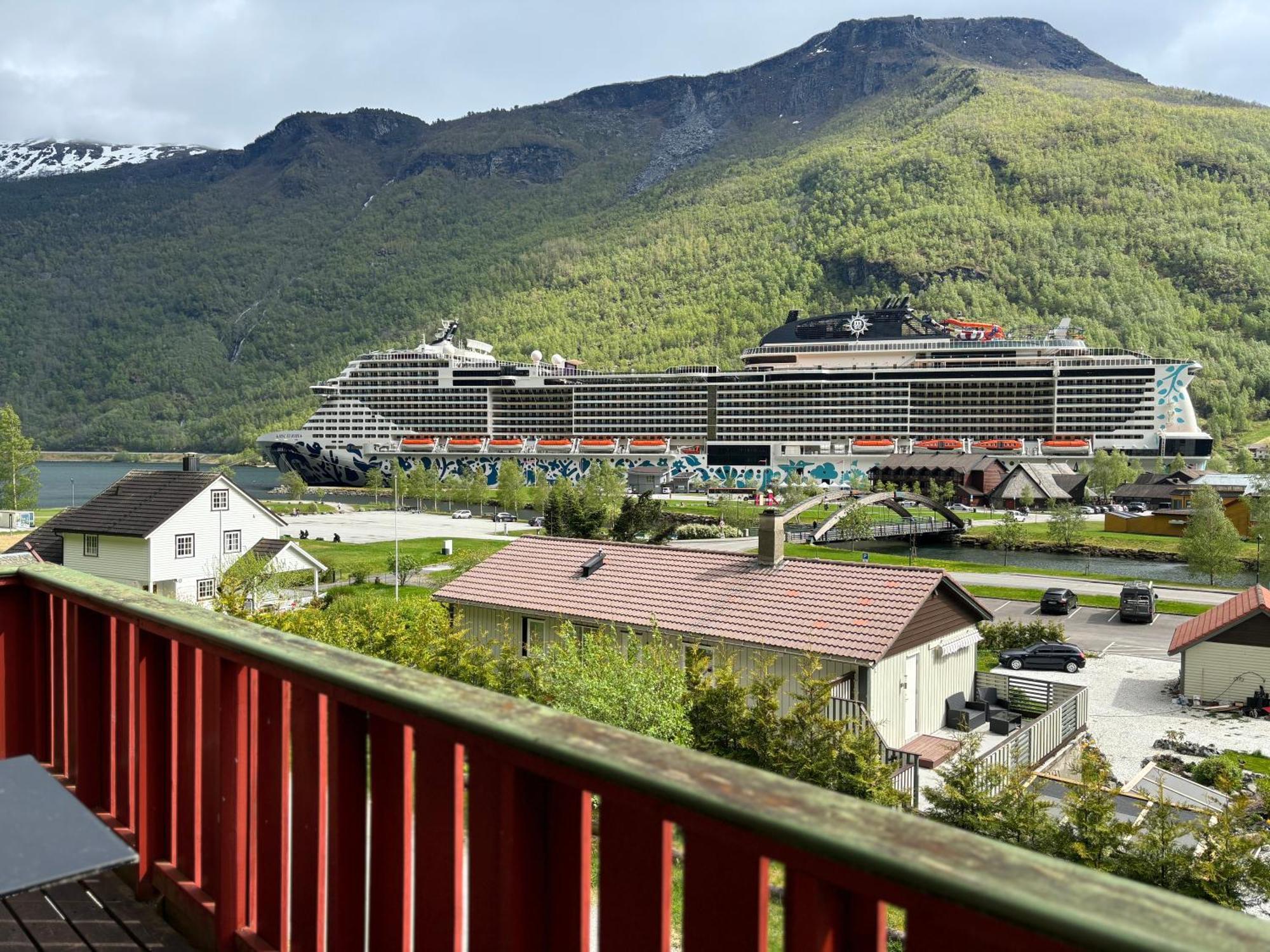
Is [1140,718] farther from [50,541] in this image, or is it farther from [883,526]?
[883,526]

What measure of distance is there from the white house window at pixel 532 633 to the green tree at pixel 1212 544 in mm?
29138

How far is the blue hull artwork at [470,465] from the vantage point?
93875mm

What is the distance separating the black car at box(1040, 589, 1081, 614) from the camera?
28609 millimetres

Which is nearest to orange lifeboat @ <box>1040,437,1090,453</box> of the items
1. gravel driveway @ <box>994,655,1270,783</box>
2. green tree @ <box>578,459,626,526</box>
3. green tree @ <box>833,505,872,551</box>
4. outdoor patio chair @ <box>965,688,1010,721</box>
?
green tree @ <box>578,459,626,526</box>

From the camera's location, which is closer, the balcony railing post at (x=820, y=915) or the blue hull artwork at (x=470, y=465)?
the balcony railing post at (x=820, y=915)

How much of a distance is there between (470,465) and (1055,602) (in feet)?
262

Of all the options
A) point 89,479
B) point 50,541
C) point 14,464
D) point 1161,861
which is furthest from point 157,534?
point 89,479

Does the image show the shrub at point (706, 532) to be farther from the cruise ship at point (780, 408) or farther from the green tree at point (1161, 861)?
the green tree at point (1161, 861)

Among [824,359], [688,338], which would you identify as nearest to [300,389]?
[688,338]

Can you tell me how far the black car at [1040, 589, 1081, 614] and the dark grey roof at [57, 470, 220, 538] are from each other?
23966 millimetres

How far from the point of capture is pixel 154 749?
9.55ft

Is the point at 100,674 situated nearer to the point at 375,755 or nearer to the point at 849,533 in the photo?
the point at 375,755

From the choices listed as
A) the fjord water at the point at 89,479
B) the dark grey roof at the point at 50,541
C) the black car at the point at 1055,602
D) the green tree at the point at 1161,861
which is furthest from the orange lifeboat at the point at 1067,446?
the green tree at the point at 1161,861

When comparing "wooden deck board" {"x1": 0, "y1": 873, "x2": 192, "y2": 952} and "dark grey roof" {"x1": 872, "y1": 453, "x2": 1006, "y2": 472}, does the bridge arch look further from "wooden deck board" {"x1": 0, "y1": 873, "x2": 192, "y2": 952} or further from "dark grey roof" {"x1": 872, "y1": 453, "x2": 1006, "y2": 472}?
"wooden deck board" {"x1": 0, "y1": 873, "x2": 192, "y2": 952}
